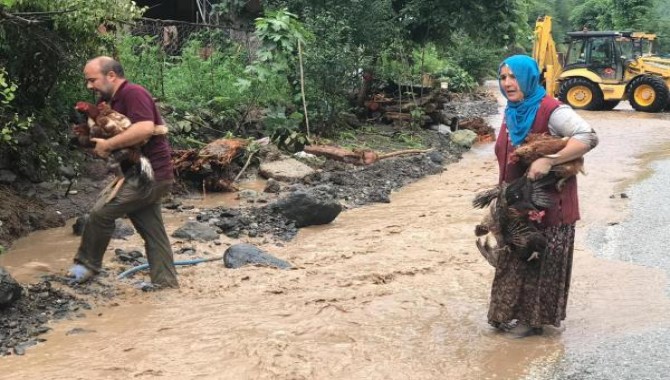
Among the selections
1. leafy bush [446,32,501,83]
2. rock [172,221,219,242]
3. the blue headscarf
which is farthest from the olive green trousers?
leafy bush [446,32,501,83]

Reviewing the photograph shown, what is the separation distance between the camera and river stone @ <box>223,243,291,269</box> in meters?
6.30

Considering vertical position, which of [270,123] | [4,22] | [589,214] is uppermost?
[4,22]

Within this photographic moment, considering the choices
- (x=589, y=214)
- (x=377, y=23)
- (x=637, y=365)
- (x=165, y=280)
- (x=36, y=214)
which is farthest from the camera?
(x=377, y=23)

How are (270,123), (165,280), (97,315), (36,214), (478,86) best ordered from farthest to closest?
(478,86), (270,123), (36,214), (165,280), (97,315)

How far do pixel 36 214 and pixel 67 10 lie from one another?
209 cm

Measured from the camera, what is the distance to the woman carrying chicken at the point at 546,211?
412 centimetres

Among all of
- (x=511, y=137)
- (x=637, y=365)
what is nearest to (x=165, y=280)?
(x=511, y=137)

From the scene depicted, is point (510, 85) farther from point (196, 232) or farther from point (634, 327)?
point (196, 232)

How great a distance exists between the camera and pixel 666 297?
534 cm

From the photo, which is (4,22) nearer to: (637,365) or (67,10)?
(67,10)

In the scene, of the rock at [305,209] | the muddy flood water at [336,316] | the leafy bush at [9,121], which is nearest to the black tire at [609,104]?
the muddy flood water at [336,316]

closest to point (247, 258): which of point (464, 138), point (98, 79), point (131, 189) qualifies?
point (131, 189)

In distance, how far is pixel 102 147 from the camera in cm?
502

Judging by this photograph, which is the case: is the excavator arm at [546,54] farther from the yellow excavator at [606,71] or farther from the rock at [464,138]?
the rock at [464,138]
